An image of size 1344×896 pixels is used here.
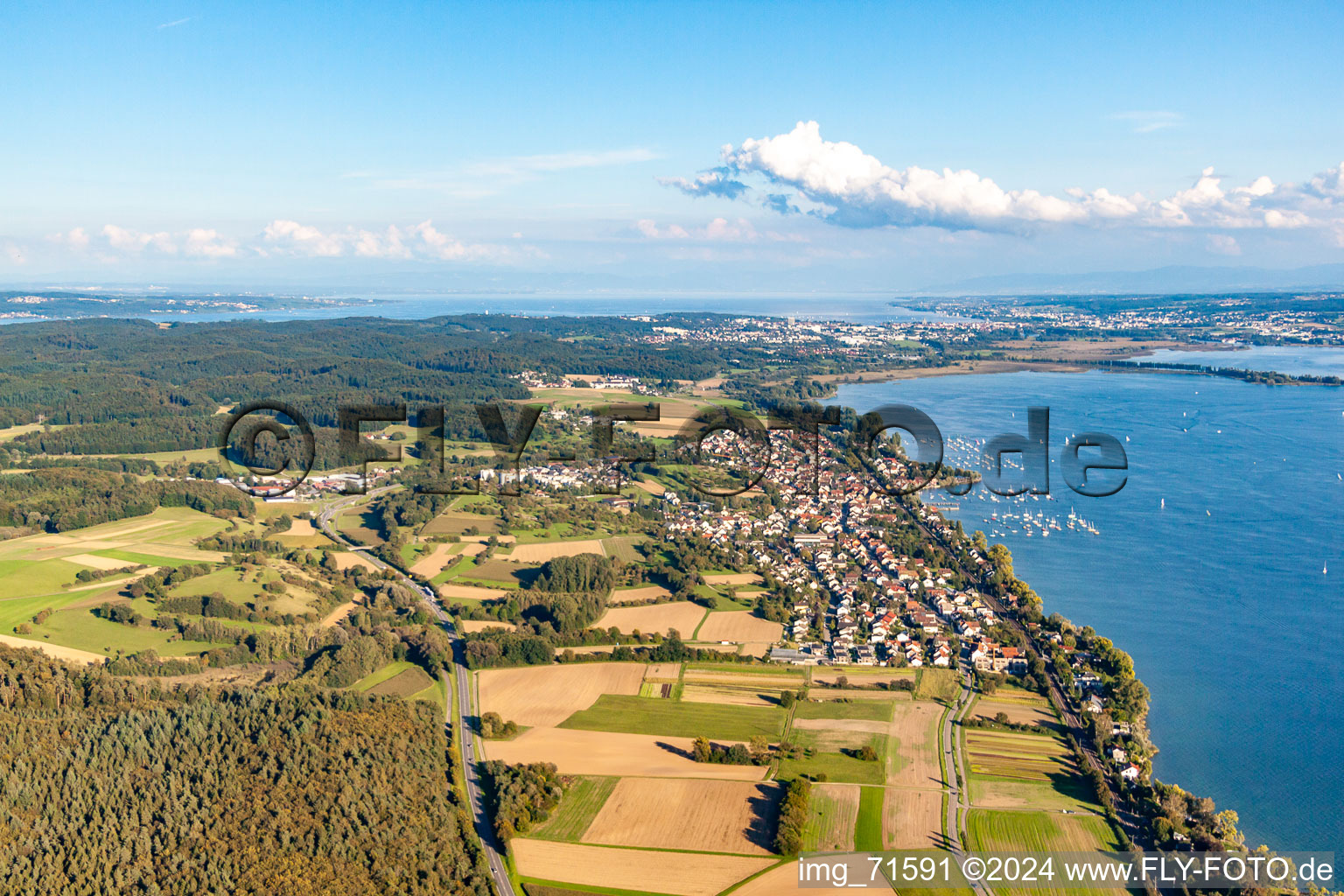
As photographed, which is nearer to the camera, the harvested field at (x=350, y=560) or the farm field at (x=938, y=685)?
the farm field at (x=938, y=685)

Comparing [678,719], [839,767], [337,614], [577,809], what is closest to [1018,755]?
[839,767]

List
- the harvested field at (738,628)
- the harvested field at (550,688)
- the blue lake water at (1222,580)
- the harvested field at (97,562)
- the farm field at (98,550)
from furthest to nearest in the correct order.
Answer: the harvested field at (97,562) < the farm field at (98,550) < the harvested field at (738,628) < the harvested field at (550,688) < the blue lake water at (1222,580)

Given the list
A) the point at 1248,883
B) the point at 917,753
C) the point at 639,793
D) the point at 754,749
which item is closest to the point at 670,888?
the point at 639,793

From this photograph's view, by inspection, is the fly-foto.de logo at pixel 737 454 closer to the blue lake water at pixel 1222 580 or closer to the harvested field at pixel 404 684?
the blue lake water at pixel 1222 580

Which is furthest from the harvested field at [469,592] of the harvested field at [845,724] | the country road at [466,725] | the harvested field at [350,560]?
the harvested field at [845,724]

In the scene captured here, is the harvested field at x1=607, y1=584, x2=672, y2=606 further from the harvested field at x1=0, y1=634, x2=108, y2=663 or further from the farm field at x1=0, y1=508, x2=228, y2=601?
the farm field at x1=0, y1=508, x2=228, y2=601

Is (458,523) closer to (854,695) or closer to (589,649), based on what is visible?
(589,649)

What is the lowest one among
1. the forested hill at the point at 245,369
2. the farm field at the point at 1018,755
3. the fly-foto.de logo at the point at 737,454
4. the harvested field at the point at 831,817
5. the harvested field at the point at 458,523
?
the harvested field at the point at 831,817

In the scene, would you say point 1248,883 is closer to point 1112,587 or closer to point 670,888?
point 670,888
